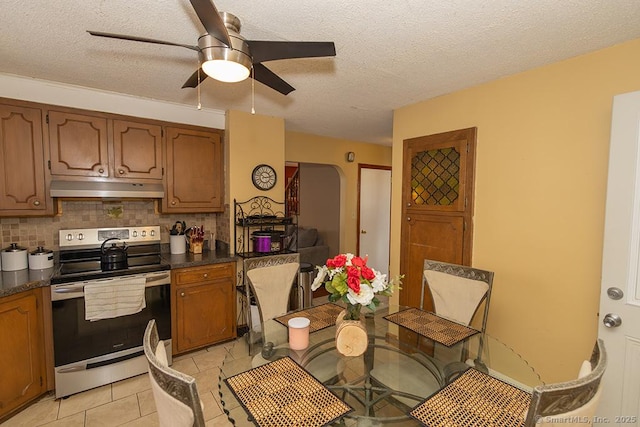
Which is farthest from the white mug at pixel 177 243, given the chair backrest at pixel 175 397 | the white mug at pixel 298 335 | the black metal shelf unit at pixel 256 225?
the chair backrest at pixel 175 397

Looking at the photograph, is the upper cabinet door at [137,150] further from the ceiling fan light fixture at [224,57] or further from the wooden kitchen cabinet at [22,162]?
the ceiling fan light fixture at [224,57]

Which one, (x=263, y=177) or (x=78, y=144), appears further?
(x=263, y=177)

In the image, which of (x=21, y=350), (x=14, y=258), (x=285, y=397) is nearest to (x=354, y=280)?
(x=285, y=397)

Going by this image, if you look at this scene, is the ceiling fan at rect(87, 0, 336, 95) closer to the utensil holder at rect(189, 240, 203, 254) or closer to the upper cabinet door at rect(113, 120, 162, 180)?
the upper cabinet door at rect(113, 120, 162, 180)

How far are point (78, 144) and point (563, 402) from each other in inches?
130

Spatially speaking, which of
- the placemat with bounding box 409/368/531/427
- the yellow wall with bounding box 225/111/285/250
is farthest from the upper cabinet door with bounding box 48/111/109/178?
the placemat with bounding box 409/368/531/427

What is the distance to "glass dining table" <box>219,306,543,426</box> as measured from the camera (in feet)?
4.15

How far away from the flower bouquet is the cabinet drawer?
164 centimetres

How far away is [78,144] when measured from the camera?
8.05ft

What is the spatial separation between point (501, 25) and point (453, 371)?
173 centimetres

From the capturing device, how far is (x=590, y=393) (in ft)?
2.78

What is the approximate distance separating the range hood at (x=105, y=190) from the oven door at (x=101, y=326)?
0.72 metres

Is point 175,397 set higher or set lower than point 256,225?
lower

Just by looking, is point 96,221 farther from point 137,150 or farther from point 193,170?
point 193,170
